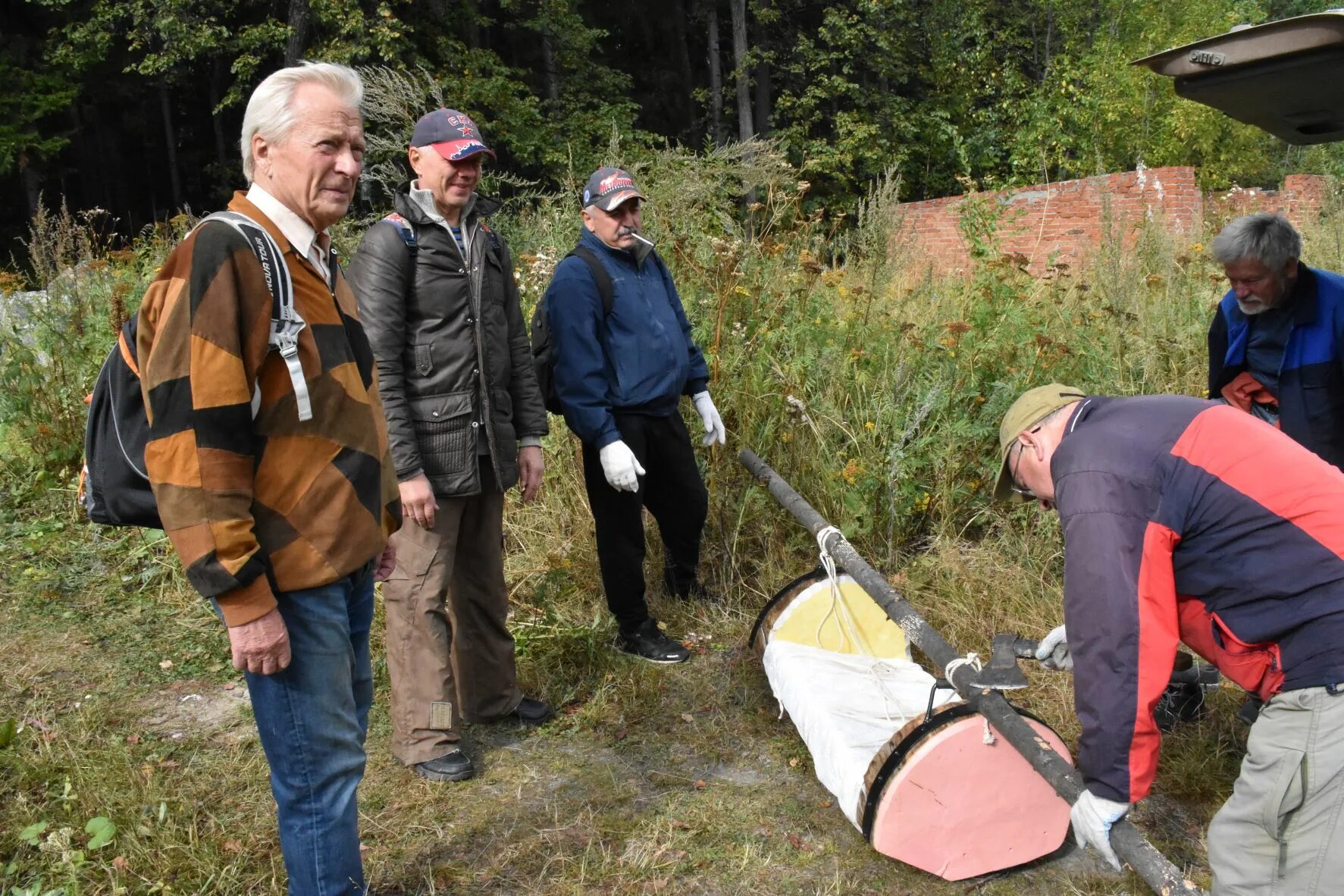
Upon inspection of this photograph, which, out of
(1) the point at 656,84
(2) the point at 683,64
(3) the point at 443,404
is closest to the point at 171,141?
(1) the point at 656,84

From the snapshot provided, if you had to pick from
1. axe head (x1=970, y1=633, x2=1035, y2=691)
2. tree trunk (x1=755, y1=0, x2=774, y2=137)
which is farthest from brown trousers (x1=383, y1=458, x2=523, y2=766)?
tree trunk (x1=755, y1=0, x2=774, y2=137)

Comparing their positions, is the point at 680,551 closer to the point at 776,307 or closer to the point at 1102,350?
the point at 776,307

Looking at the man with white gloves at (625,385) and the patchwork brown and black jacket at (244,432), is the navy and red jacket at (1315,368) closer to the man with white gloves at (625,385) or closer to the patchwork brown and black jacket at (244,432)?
the man with white gloves at (625,385)

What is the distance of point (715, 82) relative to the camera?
2159 cm

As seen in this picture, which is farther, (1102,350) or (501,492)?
(1102,350)

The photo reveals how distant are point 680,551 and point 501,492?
124 cm

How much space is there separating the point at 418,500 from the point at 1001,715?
1.85 metres

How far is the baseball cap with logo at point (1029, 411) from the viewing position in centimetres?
223

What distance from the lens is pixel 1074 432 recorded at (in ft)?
6.98

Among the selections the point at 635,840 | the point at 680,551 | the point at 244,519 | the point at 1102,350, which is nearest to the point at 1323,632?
the point at 635,840

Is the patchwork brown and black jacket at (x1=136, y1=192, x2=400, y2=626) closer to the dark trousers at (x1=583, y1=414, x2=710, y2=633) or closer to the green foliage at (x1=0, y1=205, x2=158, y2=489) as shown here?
the dark trousers at (x1=583, y1=414, x2=710, y2=633)

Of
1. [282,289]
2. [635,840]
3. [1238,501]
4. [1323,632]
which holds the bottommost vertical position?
[635,840]

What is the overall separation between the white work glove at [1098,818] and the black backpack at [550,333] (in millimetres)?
2436

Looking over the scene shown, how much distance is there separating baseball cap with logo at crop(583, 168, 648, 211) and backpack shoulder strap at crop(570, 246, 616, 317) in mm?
205
